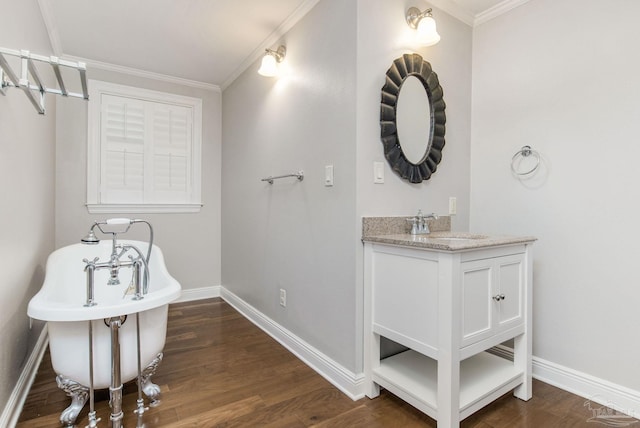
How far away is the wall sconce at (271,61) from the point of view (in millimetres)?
2412

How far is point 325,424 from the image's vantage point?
5.23 feet

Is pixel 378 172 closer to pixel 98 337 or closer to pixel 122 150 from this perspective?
pixel 98 337

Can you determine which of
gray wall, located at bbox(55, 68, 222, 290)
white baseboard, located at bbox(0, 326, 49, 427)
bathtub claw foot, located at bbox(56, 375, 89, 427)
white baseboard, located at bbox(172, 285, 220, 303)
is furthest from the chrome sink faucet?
white baseboard, located at bbox(172, 285, 220, 303)

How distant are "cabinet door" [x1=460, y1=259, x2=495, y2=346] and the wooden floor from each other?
0.44 metres

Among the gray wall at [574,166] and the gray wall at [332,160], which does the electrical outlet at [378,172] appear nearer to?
the gray wall at [332,160]

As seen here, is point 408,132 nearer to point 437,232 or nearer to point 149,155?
point 437,232

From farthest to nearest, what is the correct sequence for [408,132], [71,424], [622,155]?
[408,132] → [622,155] → [71,424]

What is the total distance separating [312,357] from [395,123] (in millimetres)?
1523

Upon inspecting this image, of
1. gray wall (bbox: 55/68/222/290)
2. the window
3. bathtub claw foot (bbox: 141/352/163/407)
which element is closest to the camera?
bathtub claw foot (bbox: 141/352/163/407)

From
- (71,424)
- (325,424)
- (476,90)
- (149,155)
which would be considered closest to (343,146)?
(476,90)

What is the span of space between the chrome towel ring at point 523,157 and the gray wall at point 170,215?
2840mm

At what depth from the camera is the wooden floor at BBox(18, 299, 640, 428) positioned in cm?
161

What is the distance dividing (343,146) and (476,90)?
1.19m

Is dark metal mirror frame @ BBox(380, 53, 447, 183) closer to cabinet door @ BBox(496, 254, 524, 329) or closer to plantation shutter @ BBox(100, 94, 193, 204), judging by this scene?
cabinet door @ BBox(496, 254, 524, 329)
